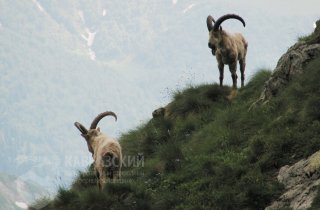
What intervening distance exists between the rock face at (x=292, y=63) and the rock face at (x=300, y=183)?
4.89 meters

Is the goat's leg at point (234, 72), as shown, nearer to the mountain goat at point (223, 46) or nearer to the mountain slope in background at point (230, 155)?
the mountain goat at point (223, 46)

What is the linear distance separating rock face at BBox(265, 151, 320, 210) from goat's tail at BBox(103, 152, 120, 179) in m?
3.82

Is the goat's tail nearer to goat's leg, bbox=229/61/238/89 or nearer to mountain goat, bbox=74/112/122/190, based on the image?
mountain goat, bbox=74/112/122/190

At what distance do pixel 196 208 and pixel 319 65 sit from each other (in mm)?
5221

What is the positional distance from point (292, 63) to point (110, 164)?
5.73m

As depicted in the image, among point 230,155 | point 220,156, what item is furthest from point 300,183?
point 220,156

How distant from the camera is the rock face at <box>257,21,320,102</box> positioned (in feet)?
63.2

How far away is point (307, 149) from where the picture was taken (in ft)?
49.7

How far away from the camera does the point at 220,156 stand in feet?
57.9

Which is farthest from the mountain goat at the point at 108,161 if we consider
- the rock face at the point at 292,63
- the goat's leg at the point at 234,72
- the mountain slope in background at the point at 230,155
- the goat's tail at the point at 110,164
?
the goat's leg at the point at 234,72

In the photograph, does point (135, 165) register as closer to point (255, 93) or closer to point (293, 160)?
point (255, 93)

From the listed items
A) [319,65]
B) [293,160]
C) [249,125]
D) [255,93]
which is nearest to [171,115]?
[255,93]

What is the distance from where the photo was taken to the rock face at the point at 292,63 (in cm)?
1925

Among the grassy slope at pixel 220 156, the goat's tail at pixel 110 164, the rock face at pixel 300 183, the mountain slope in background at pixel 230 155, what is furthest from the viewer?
the goat's tail at pixel 110 164
